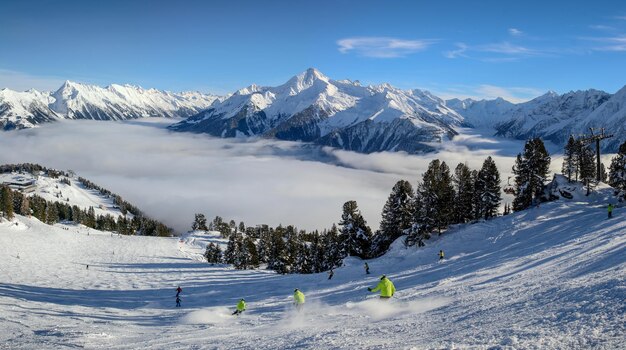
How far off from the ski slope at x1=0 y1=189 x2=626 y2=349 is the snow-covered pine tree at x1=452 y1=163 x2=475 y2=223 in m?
8.56

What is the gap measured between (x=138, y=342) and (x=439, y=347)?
17.4 m

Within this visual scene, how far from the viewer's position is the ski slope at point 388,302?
51.1 ft

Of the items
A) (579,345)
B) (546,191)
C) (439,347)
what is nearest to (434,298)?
Result: (439,347)

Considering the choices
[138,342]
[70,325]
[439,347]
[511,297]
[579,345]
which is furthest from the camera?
[70,325]

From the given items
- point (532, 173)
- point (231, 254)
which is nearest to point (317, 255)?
point (231, 254)

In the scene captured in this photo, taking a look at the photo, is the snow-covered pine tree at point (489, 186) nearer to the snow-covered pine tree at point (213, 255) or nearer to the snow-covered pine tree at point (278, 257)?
the snow-covered pine tree at point (278, 257)

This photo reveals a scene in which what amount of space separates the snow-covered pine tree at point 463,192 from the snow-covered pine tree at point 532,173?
756cm

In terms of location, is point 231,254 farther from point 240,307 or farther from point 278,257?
point 240,307

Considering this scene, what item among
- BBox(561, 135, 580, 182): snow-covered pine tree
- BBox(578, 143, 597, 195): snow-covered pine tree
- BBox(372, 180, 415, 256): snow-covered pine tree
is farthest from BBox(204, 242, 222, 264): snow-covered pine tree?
BBox(578, 143, 597, 195): snow-covered pine tree

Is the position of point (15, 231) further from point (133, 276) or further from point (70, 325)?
point (70, 325)

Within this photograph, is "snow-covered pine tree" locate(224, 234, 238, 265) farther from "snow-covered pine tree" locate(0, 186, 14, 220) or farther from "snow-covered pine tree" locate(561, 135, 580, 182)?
"snow-covered pine tree" locate(561, 135, 580, 182)

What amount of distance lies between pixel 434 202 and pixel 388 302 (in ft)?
109

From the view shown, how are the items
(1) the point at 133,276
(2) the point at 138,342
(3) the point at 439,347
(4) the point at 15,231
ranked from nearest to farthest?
(3) the point at 439,347
(2) the point at 138,342
(1) the point at 133,276
(4) the point at 15,231

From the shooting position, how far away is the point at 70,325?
28.8 m
